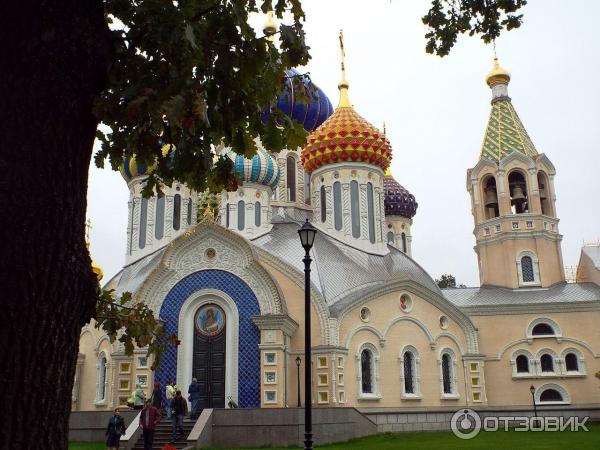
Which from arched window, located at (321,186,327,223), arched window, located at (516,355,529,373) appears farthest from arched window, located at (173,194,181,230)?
arched window, located at (516,355,529,373)

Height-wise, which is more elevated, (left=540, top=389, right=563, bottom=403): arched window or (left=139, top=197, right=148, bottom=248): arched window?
(left=139, top=197, right=148, bottom=248): arched window

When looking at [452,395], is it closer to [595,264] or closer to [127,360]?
[595,264]

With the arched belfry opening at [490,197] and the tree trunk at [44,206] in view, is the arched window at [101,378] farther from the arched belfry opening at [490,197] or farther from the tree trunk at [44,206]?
the tree trunk at [44,206]

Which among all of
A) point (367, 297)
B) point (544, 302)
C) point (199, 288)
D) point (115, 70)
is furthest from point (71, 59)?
point (544, 302)

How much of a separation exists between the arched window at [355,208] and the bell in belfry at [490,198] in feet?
20.4

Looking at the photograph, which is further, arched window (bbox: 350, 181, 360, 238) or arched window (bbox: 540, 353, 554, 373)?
arched window (bbox: 350, 181, 360, 238)

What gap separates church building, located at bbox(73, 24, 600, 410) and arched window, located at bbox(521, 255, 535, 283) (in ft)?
0.28

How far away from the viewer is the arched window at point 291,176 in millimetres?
29361

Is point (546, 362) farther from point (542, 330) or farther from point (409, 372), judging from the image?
point (409, 372)

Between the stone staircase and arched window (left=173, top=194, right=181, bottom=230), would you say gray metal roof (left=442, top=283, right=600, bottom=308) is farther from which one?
the stone staircase

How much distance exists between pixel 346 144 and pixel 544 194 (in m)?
8.76

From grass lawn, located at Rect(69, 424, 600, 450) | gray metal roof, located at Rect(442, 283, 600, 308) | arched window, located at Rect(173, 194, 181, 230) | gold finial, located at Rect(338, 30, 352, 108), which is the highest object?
gold finial, located at Rect(338, 30, 352, 108)

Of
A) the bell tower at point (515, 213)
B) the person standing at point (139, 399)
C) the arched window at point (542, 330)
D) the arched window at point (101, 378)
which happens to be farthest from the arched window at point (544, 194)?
the arched window at point (101, 378)

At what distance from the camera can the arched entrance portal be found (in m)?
19.5
